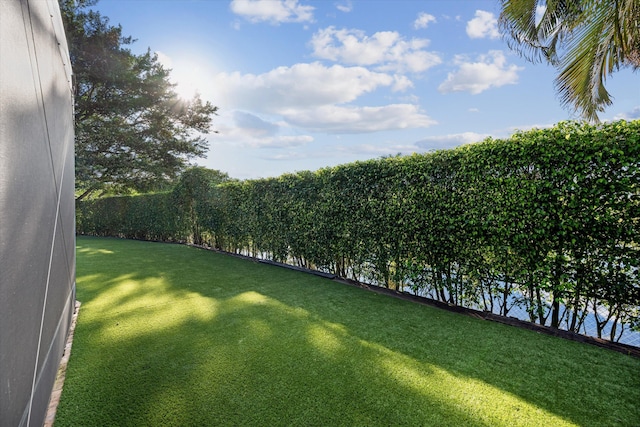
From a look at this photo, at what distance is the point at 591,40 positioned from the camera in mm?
5141

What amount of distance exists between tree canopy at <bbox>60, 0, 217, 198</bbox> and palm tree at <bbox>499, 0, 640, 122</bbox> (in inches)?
644

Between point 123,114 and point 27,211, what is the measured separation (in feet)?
56.8

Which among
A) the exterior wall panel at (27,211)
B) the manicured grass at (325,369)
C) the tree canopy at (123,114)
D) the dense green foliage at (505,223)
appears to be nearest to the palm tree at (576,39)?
the dense green foliage at (505,223)

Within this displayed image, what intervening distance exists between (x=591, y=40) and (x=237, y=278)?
8.33 metres

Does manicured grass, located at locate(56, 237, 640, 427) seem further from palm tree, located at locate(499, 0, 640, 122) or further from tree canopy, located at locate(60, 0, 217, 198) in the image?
tree canopy, located at locate(60, 0, 217, 198)

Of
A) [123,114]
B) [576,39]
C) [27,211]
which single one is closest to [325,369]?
[27,211]

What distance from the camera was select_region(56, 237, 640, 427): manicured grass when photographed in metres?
2.28

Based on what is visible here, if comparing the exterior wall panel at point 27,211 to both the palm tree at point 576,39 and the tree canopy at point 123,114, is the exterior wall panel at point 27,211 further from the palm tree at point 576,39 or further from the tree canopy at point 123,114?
the tree canopy at point 123,114

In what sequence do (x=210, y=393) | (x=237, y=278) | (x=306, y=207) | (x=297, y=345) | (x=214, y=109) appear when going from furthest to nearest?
(x=214, y=109)
(x=306, y=207)
(x=237, y=278)
(x=297, y=345)
(x=210, y=393)

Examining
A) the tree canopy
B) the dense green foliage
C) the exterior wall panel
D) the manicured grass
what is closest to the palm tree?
the dense green foliage

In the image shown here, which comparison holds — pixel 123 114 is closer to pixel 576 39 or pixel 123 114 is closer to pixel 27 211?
pixel 27 211

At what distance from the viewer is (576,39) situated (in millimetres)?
5355

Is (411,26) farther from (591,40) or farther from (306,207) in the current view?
(306,207)

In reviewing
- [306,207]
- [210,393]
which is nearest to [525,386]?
[210,393]
